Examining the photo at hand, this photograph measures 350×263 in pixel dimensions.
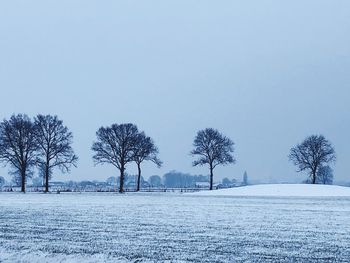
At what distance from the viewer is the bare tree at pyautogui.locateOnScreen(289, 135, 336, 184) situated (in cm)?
9819

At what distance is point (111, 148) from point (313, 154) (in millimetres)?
41849

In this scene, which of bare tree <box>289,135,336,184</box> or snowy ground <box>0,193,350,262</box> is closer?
snowy ground <box>0,193,350,262</box>

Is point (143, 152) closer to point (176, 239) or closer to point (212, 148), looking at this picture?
point (212, 148)

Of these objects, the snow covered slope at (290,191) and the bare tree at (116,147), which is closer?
the snow covered slope at (290,191)

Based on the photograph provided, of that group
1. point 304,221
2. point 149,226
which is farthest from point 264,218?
point 149,226

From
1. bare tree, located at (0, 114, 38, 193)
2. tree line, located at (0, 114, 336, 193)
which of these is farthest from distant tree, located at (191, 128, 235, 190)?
bare tree, located at (0, 114, 38, 193)

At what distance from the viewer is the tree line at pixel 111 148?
8238cm

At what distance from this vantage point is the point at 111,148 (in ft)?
296

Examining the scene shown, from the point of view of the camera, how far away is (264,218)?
87.8ft

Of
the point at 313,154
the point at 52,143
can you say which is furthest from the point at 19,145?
the point at 313,154

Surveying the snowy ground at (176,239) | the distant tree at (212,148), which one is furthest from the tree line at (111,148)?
the snowy ground at (176,239)

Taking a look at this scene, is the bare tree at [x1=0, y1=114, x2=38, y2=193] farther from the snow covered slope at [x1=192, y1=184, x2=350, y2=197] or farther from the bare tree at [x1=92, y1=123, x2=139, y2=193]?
the snow covered slope at [x1=192, y1=184, x2=350, y2=197]

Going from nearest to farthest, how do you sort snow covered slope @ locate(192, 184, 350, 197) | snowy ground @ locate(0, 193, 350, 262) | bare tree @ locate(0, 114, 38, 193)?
snowy ground @ locate(0, 193, 350, 262)
snow covered slope @ locate(192, 184, 350, 197)
bare tree @ locate(0, 114, 38, 193)

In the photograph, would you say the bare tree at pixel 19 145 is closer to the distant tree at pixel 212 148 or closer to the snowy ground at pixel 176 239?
the distant tree at pixel 212 148
